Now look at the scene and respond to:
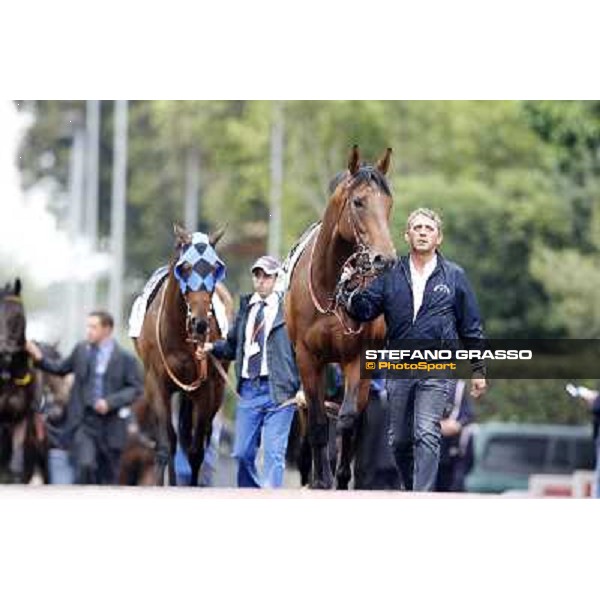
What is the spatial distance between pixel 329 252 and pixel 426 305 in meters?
0.84

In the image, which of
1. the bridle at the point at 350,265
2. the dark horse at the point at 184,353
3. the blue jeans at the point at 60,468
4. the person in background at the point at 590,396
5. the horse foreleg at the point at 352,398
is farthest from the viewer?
the blue jeans at the point at 60,468

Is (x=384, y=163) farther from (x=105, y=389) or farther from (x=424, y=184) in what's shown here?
(x=424, y=184)

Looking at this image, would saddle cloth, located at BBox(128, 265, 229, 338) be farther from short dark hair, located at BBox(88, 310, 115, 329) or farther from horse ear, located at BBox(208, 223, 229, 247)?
horse ear, located at BBox(208, 223, 229, 247)

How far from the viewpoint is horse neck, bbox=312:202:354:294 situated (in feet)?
60.6

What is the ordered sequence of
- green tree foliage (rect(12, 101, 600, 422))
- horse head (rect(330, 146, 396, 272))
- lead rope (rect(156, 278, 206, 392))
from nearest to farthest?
horse head (rect(330, 146, 396, 272)) < lead rope (rect(156, 278, 206, 392)) < green tree foliage (rect(12, 101, 600, 422))

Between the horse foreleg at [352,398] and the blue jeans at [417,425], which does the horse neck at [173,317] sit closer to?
the horse foreleg at [352,398]

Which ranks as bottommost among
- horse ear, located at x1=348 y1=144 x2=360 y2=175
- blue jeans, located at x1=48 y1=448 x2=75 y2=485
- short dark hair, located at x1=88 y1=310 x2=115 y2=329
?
blue jeans, located at x1=48 y1=448 x2=75 y2=485

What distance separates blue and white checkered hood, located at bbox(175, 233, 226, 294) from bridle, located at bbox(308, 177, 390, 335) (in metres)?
0.81

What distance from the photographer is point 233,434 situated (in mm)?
20109

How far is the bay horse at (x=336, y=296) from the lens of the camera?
59.6 feet

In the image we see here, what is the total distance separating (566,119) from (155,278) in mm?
10718

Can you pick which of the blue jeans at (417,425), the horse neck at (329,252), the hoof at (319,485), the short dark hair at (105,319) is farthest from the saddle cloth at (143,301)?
the blue jeans at (417,425)

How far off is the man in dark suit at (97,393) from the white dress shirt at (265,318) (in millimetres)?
1245

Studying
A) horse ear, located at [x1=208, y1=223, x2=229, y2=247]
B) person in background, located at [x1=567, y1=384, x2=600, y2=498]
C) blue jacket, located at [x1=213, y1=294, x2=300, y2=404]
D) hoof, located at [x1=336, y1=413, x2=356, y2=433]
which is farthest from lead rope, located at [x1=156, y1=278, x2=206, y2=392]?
person in background, located at [x1=567, y1=384, x2=600, y2=498]
